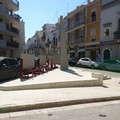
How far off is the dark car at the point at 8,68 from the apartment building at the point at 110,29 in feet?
68.2

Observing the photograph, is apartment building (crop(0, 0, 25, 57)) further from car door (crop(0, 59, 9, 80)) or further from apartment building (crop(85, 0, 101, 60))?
car door (crop(0, 59, 9, 80))

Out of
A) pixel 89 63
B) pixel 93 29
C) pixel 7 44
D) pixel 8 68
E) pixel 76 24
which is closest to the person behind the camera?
pixel 8 68

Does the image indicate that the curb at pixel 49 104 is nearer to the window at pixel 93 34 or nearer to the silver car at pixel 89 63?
the silver car at pixel 89 63

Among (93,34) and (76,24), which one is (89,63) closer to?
(93,34)

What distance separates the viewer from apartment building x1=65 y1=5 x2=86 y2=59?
47594 millimetres

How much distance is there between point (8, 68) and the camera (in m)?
16.1

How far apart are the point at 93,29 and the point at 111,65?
46.9 feet

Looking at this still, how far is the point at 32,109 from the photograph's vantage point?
8469mm

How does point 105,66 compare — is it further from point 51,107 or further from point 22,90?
point 51,107

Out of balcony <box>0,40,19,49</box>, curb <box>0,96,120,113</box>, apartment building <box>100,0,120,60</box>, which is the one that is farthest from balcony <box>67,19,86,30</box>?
curb <box>0,96,120,113</box>

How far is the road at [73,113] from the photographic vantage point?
7.32m

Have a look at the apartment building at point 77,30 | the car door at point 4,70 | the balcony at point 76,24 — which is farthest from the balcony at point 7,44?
the car door at point 4,70

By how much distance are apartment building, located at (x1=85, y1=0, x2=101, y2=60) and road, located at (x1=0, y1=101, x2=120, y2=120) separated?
3243 centimetres

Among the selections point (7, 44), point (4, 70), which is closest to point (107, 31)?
point (7, 44)
